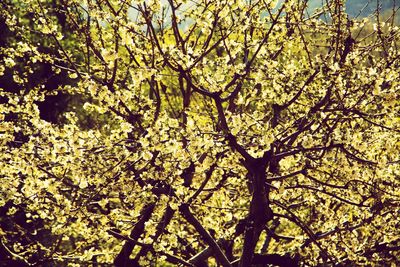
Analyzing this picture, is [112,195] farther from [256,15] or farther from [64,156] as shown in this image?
[256,15]

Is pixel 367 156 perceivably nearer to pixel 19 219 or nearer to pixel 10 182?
pixel 10 182

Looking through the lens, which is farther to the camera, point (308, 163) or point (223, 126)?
point (308, 163)

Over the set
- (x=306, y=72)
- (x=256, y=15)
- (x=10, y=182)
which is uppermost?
(x=256, y=15)

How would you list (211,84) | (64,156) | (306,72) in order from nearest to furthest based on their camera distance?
(211,84)
(64,156)
(306,72)

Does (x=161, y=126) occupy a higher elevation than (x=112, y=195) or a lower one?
higher

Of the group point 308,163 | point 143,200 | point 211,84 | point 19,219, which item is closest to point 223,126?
point 211,84

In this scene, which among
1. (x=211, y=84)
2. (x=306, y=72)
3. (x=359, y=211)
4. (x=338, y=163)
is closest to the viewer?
(x=211, y=84)

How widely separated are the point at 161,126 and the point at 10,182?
6.31ft

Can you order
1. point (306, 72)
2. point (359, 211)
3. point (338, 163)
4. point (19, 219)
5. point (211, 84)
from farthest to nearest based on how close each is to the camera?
point (19, 219) < point (359, 211) < point (306, 72) < point (338, 163) < point (211, 84)

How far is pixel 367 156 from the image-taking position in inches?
220

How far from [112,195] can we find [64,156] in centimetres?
117

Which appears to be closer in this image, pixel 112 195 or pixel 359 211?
pixel 112 195

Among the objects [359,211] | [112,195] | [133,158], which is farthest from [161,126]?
[359,211]

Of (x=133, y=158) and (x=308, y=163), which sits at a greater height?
(x=308, y=163)
